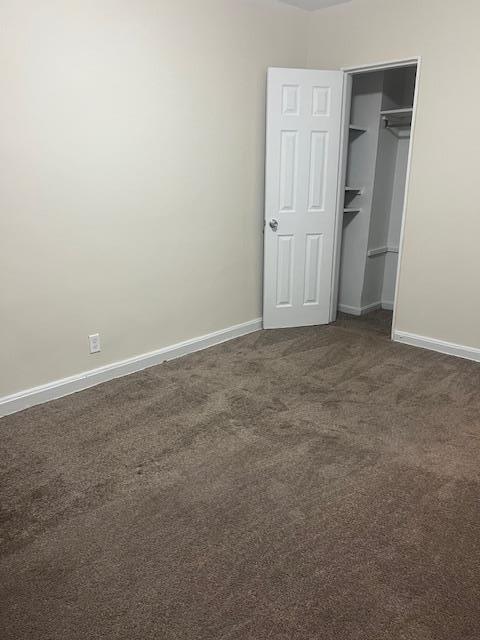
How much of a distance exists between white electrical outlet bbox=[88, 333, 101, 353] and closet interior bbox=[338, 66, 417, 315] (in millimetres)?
2559

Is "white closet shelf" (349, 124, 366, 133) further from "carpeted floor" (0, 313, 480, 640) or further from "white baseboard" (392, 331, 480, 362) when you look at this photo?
"carpeted floor" (0, 313, 480, 640)

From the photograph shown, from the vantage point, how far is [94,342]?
10.8 feet

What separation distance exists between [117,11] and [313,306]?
2.71 meters

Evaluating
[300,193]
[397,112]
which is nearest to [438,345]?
[300,193]

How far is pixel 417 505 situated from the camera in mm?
2160

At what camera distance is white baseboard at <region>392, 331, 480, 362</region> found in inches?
148

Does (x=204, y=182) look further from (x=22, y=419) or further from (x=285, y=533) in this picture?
(x=285, y=533)

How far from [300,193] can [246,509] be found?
2800 millimetres

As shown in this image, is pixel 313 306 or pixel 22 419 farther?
pixel 313 306

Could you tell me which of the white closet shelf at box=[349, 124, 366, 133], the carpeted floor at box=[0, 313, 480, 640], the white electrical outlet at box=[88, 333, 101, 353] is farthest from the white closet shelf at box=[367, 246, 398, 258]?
the white electrical outlet at box=[88, 333, 101, 353]

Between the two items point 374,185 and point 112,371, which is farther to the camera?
point 374,185

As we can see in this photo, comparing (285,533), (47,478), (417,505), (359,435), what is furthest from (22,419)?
(417,505)

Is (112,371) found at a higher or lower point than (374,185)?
lower

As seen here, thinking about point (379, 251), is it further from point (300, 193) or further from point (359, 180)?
point (300, 193)
